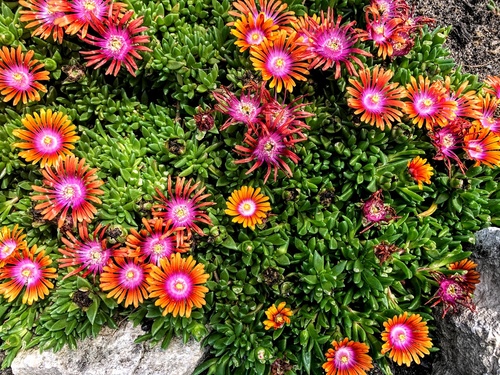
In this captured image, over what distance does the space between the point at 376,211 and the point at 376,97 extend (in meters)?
0.77

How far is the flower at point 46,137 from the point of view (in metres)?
2.92

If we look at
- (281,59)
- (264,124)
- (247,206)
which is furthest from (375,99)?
(247,206)

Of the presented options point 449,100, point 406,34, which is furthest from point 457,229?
point 406,34

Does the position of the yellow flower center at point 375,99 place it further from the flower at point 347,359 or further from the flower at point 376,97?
the flower at point 347,359

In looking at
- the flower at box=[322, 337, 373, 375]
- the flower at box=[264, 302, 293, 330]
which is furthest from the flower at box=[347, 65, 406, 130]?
the flower at box=[322, 337, 373, 375]

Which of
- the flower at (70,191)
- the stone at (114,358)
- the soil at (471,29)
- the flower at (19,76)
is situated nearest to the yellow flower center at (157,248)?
the flower at (70,191)

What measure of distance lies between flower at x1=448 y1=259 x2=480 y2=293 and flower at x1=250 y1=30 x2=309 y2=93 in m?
1.64

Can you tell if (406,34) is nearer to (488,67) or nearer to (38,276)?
(488,67)

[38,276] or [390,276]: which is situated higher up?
[390,276]

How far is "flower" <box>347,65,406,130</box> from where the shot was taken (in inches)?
118

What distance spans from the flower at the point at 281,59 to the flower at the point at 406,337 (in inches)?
65.5

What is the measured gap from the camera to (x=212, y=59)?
10.7 ft

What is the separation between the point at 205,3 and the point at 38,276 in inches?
89.6

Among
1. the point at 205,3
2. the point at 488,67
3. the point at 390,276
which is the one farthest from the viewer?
the point at 488,67
